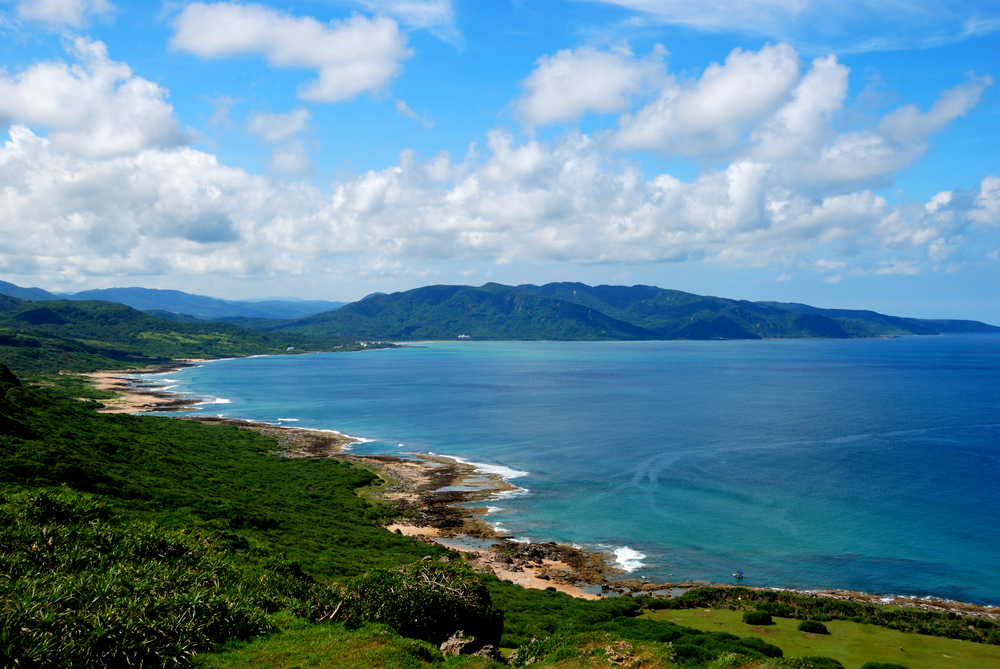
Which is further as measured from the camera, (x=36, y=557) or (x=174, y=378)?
(x=174, y=378)

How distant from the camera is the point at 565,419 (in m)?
115

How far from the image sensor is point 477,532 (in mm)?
55656

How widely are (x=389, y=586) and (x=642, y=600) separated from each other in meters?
21.4

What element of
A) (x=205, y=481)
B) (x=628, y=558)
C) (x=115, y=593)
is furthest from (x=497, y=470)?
(x=115, y=593)

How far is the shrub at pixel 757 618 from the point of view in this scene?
36.2 meters

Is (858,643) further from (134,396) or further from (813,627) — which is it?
(134,396)

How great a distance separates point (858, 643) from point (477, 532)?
32.3 m

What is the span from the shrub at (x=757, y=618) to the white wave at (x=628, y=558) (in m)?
11.7

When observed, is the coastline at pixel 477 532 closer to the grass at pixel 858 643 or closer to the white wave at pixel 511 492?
the white wave at pixel 511 492

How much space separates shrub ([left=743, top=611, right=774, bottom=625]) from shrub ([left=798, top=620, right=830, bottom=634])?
180 cm

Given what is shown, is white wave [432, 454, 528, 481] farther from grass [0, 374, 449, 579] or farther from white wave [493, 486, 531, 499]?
grass [0, 374, 449, 579]

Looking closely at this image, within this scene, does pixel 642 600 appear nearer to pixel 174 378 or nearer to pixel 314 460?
pixel 314 460

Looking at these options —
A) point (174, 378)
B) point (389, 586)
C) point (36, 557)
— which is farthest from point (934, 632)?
point (174, 378)

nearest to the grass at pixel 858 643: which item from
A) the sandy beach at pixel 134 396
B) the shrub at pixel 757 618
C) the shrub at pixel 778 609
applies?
the shrub at pixel 757 618
